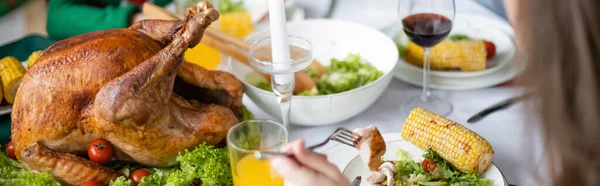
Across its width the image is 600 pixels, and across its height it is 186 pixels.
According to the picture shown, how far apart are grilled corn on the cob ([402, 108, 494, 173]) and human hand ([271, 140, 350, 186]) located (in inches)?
16.1

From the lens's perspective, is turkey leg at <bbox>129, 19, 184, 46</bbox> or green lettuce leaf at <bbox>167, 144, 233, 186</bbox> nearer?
green lettuce leaf at <bbox>167, 144, 233, 186</bbox>

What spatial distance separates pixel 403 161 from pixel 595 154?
1.68ft

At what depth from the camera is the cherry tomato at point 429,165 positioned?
1357 mm

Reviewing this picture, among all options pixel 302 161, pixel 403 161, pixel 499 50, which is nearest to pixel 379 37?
pixel 499 50

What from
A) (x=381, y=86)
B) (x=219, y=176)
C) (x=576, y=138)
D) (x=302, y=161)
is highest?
(x=576, y=138)

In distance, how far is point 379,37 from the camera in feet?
5.88

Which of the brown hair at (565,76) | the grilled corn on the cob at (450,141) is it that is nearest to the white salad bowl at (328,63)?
the grilled corn on the cob at (450,141)

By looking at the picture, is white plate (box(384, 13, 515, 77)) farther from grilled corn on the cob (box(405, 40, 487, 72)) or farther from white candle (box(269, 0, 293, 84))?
white candle (box(269, 0, 293, 84))

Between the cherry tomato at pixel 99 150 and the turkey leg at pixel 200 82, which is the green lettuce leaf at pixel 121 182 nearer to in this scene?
the cherry tomato at pixel 99 150

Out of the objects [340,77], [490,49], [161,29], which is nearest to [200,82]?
[161,29]

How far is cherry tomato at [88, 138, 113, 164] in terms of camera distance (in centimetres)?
133

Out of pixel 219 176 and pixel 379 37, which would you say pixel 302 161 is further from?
pixel 379 37

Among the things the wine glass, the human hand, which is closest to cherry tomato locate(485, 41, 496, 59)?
the wine glass

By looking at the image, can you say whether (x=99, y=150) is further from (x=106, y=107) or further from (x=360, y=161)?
(x=360, y=161)
